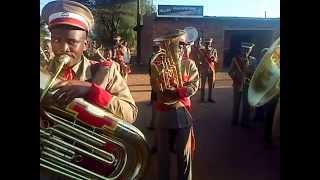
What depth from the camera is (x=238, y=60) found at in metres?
2.93

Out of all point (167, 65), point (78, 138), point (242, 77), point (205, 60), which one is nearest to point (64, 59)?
point (78, 138)

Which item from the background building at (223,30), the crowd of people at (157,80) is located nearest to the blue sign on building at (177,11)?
the background building at (223,30)

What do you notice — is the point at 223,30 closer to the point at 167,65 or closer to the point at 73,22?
the point at 167,65

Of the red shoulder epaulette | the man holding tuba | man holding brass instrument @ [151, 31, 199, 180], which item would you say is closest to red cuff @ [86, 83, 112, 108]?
the man holding tuba

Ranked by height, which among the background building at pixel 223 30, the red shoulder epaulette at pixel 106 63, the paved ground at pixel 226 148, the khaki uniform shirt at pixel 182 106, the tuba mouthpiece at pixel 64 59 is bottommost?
the paved ground at pixel 226 148

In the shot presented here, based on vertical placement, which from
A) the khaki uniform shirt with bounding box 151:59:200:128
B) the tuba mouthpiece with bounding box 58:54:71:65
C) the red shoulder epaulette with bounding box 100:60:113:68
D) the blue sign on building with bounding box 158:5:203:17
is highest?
the blue sign on building with bounding box 158:5:203:17

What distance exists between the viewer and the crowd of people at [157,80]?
2.76m

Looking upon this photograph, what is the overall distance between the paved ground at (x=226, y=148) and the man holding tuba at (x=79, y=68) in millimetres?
415

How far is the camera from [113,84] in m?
2.81

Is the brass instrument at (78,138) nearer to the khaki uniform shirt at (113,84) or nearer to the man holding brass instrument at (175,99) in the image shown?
the khaki uniform shirt at (113,84)

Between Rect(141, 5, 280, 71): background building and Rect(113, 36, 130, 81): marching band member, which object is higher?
Rect(141, 5, 280, 71): background building

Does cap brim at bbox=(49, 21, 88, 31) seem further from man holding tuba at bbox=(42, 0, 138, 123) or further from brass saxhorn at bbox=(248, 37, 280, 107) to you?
brass saxhorn at bbox=(248, 37, 280, 107)

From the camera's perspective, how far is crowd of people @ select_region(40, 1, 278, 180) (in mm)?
2762
